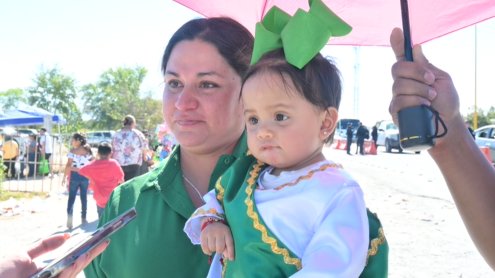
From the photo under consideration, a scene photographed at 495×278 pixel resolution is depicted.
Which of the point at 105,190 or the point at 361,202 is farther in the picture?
the point at 105,190

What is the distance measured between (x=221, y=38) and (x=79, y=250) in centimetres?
102

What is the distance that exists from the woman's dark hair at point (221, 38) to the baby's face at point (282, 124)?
1.23 ft

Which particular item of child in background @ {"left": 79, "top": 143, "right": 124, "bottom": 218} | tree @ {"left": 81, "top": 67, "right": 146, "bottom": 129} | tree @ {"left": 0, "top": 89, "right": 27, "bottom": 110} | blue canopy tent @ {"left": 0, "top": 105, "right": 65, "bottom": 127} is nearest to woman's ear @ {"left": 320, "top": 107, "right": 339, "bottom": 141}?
child in background @ {"left": 79, "top": 143, "right": 124, "bottom": 218}

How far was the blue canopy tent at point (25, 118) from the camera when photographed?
16984 millimetres

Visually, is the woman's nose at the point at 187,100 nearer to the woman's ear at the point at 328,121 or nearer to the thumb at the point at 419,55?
the woman's ear at the point at 328,121

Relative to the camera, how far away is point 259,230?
4.91 feet

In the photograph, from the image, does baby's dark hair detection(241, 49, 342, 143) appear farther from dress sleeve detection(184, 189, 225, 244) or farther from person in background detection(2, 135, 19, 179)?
person in background detection(2, 135, 19, 179)

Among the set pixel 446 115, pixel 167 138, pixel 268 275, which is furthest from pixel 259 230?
pixel 167 138

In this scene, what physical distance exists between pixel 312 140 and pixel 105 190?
245 inches

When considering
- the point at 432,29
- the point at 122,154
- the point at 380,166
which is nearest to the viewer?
the point at 432,29

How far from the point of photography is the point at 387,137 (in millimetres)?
27922

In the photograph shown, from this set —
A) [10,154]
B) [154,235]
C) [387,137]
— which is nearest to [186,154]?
[154,235]

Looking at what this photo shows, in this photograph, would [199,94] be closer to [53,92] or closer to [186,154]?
[186,154]

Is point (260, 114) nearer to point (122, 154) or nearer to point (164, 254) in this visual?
point (164, 254)
